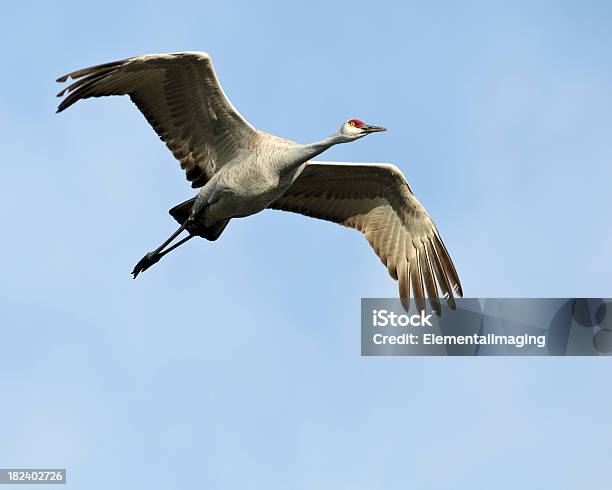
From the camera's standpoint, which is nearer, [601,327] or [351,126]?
[351,126]

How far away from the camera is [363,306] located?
23.0 metres

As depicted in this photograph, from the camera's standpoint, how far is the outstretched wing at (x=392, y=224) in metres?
21.3

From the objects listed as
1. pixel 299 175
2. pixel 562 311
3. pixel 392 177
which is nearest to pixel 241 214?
pixel 299 175

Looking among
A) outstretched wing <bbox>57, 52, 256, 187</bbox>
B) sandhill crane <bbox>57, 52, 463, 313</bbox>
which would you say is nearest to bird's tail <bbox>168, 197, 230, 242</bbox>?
sandhill crane <bbox>57, 52, 463, 313</bbox>

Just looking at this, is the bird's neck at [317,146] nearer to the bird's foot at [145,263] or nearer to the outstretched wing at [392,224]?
the outstretched wing at [392,224]

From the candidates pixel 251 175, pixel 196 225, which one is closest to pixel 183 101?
pixel 251 175

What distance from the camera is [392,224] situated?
70.7 feet

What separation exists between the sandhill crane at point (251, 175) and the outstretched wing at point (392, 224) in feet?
0.05

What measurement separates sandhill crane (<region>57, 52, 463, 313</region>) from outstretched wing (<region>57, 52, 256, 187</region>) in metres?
0.01

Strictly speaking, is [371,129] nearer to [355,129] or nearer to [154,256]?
[355,129]

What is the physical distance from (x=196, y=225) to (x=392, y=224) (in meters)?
2.96

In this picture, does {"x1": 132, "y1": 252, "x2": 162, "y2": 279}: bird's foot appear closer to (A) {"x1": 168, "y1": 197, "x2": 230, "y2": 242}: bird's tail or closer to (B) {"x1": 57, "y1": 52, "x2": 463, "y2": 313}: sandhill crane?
(B) {"x1": 57, "y1": 52, "x2": 463, "y2": 313}: sandhill crane

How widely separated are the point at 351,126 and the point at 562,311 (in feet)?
18.3

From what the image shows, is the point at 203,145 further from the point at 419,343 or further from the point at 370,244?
the point at 419,343
